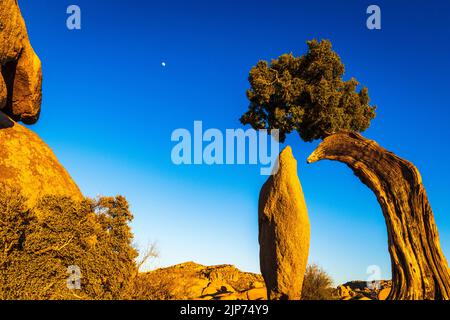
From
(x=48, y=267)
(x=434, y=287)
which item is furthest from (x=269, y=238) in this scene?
(x=48, y=267)

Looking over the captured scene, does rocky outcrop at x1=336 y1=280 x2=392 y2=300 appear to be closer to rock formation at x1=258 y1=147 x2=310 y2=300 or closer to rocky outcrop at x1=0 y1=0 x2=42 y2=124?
rock formation at x1=258 y1=147 x2=310 y2=300

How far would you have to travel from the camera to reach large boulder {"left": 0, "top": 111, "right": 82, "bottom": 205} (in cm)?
2206

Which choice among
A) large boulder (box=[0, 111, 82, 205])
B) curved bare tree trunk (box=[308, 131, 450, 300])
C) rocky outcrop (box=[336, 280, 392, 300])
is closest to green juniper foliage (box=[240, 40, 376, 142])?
curved bare tree trunk (box=[308, 131, 450, 300])

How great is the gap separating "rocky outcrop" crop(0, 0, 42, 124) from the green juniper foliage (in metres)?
10.9

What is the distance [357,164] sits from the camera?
779 inches

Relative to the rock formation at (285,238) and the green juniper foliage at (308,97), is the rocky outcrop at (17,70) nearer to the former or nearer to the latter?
the green juniper foliage at (308,97)

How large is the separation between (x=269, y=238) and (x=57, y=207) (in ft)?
27.9

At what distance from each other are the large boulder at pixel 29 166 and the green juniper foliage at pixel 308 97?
10220 millimetres

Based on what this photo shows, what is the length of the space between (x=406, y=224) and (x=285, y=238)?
505cm

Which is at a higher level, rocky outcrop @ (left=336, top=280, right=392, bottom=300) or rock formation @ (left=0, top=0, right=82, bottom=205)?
rock formation @ (left=0, top=0, right=82, bottom=205)

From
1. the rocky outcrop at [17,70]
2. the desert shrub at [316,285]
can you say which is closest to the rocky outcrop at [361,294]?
the desert shrub at [316,285]

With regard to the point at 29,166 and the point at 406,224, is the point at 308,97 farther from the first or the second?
the point at 29,166

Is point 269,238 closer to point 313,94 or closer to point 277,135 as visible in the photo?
point 277,135

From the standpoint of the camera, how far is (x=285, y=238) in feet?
57.6
